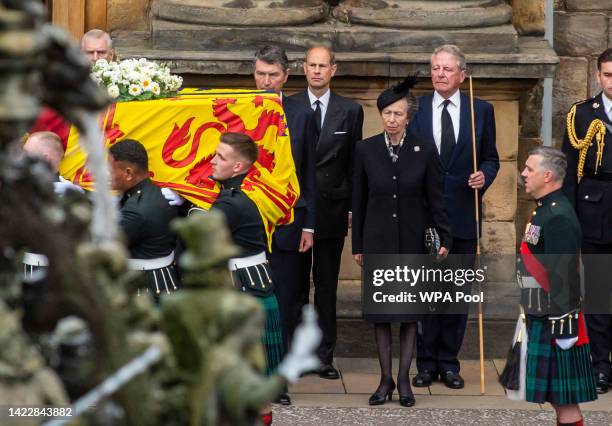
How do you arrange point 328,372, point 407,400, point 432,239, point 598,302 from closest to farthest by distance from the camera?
point 407,400 → point 432,239 → point 328,372 → point 598,302

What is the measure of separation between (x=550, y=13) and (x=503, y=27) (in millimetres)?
650

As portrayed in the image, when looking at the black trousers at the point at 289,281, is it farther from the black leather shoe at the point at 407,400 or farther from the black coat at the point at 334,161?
the black leather shoe at the point at 407,400

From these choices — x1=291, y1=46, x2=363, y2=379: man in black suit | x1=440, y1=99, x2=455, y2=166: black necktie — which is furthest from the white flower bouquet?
x1=440, y1=99, x2=455, y2=166: black necktie

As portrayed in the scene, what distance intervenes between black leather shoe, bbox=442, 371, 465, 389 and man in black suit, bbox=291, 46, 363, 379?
0.61 meters

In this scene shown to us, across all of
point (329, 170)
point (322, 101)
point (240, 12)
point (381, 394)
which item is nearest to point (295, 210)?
point (329, 170)

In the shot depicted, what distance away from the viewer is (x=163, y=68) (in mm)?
7410

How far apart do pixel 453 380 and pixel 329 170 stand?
4.38 feet

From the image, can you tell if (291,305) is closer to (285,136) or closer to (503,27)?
Answer: (285,136)

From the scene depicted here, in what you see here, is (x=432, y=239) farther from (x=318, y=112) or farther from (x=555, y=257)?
(x=555, y=257)

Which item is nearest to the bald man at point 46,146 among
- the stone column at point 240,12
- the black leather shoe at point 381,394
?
the black leather shoe at point 381,394

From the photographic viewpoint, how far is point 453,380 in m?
7.93

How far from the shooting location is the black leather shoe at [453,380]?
792 cm

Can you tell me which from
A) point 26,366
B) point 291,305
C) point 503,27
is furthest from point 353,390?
point 26,366

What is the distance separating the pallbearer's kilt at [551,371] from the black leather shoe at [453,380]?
1.54 m
